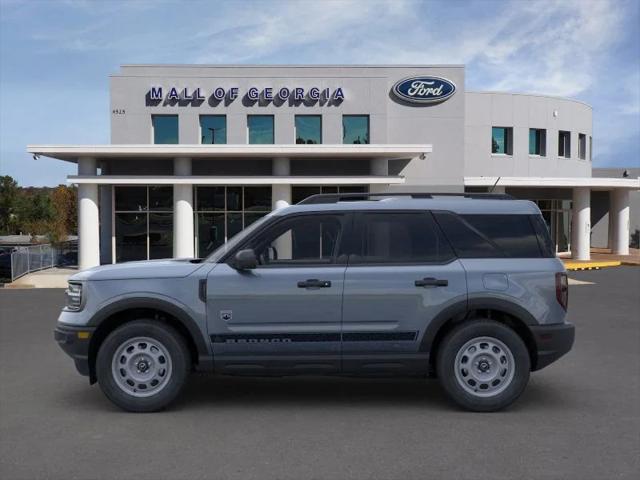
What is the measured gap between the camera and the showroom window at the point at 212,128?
28266 mm

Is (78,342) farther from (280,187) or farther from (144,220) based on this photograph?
(144,220)

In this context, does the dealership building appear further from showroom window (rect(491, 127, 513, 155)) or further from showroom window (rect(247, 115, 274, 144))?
showroom window (rect(491, 127, 513, 155))

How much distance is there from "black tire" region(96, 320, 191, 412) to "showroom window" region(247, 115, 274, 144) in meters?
23.1

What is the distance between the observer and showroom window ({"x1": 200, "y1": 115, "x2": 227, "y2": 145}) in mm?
28266

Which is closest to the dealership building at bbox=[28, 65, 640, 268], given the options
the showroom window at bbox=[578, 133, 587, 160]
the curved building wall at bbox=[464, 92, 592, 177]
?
the curved building wall at bbox=[464, 92, 592, 177]

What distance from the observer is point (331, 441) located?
5125 mm

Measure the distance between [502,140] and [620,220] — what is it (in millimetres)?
8450

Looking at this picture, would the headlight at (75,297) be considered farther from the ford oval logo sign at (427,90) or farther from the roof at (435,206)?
the ford oval logo sign at (427,90)

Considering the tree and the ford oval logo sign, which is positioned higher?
the ford oval logo sign

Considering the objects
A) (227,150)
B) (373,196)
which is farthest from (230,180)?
(373,196)

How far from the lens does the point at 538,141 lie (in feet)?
112

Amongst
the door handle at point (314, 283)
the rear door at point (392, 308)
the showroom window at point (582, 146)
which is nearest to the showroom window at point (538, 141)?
the showroom window at point (582, 146)

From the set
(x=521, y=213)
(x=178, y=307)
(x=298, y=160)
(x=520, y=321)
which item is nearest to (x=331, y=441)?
(x=178, y=307)

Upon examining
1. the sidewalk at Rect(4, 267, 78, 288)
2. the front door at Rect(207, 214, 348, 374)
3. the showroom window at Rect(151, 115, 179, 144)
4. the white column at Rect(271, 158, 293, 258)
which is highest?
the showroom window at Rect(151, 115, 179, 144)
